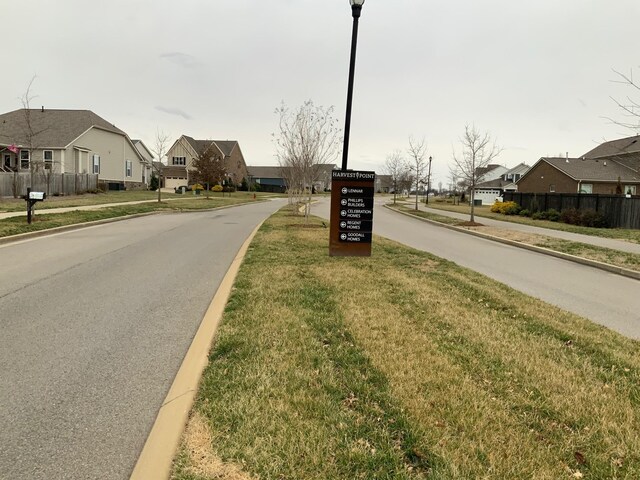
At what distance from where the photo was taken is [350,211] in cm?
980

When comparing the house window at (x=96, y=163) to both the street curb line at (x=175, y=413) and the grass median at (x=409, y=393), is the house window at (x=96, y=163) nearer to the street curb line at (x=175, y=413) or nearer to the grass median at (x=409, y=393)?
the grass median at (x=409, y=393)

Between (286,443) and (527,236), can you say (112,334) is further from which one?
(527,236)

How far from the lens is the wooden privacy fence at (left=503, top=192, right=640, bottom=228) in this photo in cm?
2386

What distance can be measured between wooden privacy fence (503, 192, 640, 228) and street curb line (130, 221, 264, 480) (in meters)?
26.2

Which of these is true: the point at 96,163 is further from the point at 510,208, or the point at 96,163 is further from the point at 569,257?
the point at 569,257

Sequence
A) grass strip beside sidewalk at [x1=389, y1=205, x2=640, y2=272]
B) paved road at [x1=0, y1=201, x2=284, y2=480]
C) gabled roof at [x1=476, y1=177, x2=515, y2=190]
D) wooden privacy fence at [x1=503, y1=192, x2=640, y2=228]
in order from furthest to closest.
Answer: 1. gabled roof at [x1=476, y1=177, x2=515, y2=190]
2. wooden privacy fence at [x1=503, y1=192, x2=640, y2=228]
3. grass strip beside sidewalk at [x1=389, y1=205, x2=640, y2=272]
4. paved road at [x1=0, y1=201, x2=284, y2=480]

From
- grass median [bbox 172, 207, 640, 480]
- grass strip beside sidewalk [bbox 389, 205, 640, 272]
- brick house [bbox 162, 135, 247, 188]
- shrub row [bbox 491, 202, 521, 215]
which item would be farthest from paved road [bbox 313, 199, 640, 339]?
brick house [bbox 162, 135, 247, 188]

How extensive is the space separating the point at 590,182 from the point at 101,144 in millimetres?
46535

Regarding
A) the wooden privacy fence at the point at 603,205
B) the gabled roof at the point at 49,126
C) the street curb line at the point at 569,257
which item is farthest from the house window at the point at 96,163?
the wooden privacy fence at the point at 603,205

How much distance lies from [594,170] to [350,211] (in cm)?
4310

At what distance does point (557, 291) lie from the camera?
814 cm

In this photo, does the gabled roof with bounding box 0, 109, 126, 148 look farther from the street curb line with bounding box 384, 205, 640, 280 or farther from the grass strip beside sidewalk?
the grass strip beside sidewalk

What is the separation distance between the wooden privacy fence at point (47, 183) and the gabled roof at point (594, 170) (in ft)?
141

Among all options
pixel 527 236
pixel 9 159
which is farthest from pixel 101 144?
pixel 527 236
